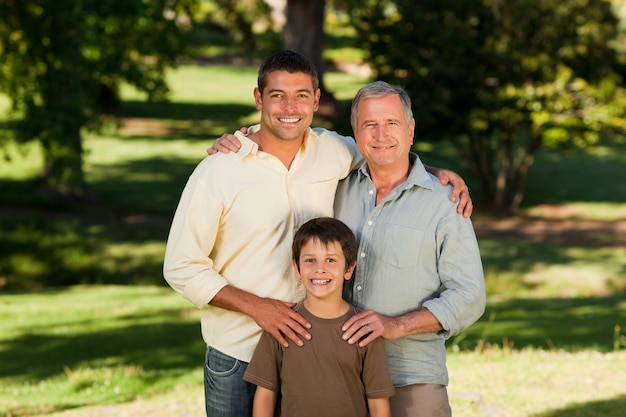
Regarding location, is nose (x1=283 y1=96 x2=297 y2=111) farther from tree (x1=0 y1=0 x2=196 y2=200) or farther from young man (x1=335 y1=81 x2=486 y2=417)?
tree (x1=0 y1=0 x2=196 y2=200)

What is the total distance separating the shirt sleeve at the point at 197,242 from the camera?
13.4 feet

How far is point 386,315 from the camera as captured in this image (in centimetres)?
410

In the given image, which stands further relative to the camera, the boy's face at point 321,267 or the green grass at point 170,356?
the green grass at point 170,356

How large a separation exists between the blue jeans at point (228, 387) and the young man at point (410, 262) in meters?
0.59

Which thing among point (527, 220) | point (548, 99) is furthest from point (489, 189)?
point (548, 99)

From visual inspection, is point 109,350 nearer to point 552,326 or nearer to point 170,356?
point 170,356

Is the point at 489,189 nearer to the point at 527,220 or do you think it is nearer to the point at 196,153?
the point at 527,220

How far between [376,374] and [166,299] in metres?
10.7

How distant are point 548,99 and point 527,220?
11.3ft

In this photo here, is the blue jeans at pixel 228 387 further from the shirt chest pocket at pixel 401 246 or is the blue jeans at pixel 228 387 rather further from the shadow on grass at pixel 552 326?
the shadow on grass at pixel 552 326

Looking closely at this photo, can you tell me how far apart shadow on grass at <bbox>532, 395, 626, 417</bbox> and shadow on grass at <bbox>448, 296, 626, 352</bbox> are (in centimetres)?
268

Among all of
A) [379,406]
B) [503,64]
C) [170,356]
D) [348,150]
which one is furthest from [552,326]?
[503,64]

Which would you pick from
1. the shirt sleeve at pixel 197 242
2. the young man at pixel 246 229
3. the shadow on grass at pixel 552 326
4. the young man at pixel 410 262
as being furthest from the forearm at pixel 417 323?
the shadow on grass at pixel 552 326

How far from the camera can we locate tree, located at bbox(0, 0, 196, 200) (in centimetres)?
1477
